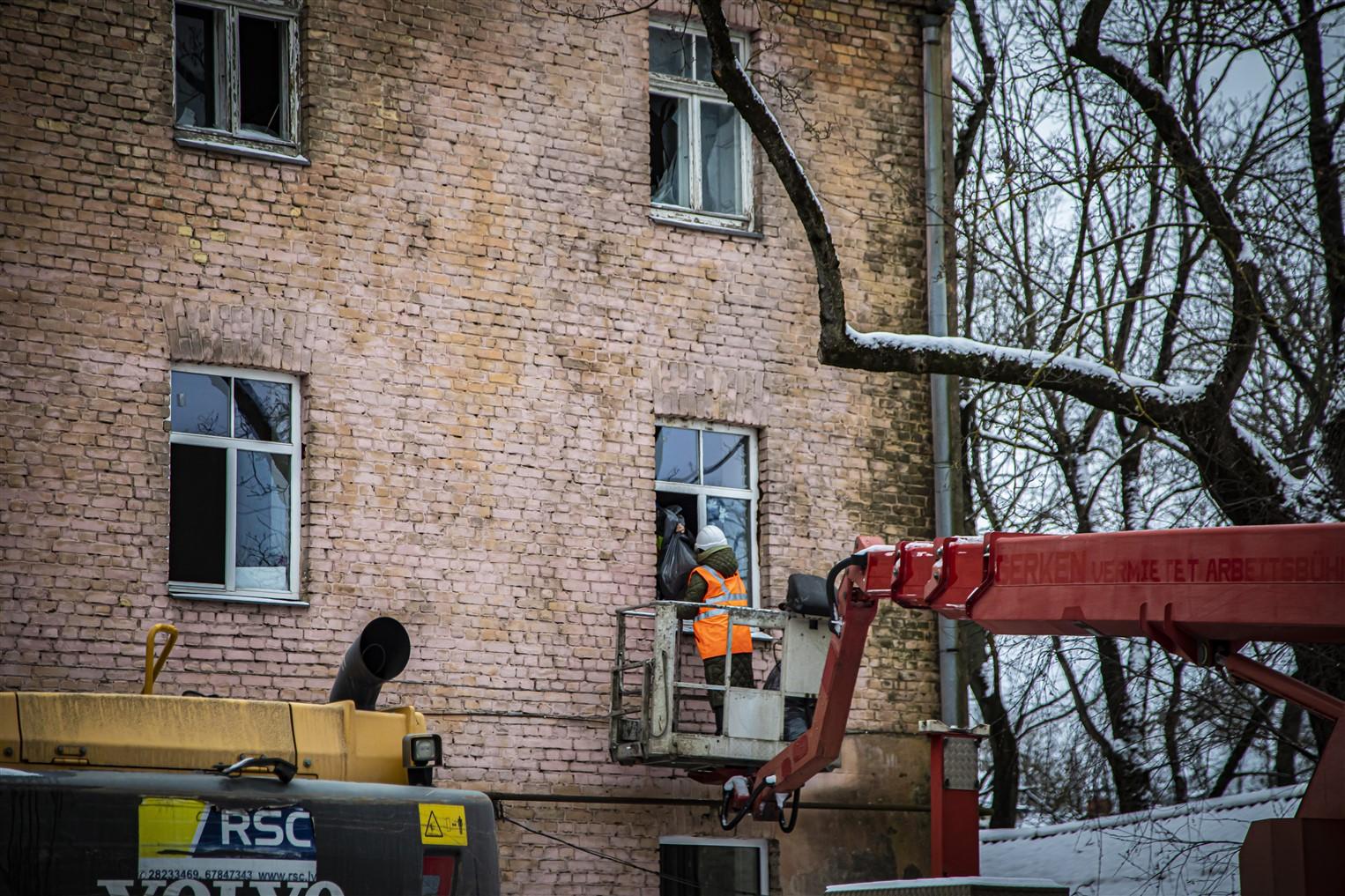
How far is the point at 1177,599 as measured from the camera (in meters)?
7.67

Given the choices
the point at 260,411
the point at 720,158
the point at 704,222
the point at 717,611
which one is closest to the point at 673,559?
the point at 717,611

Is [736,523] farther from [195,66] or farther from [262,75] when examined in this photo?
[195,66]

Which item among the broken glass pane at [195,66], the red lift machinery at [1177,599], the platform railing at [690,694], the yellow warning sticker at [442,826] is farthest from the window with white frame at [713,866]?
the broken glass pane at [195,66]

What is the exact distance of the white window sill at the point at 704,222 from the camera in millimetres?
14086

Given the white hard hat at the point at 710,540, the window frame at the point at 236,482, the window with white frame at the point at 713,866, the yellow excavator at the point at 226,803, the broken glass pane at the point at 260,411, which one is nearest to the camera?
the yellow excavator at the point at 226,803

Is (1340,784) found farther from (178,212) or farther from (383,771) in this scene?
(178,212)

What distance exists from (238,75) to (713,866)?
254 inches

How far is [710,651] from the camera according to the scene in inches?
511

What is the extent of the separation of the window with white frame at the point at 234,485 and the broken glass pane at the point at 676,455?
9.11 ft

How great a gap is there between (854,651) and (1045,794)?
16.5 m

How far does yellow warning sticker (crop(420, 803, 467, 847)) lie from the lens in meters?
8.11

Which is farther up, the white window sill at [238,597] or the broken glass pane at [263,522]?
the broken glass pane at [263,522]

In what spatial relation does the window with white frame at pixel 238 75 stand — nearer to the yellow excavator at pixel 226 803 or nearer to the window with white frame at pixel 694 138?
the window with white frame at pixel 694 138

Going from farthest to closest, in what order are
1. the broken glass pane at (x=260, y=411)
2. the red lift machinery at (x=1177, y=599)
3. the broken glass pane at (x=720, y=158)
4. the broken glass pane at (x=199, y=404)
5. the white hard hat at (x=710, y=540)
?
the broken glass pane at (x=720, y=158), the white hard hat at (x=710, y=540), the broken glass pane at (x=260, y=411), the broken glass pane at (x=199, y=404), the red lift machinery at (x=1177, y=599)
